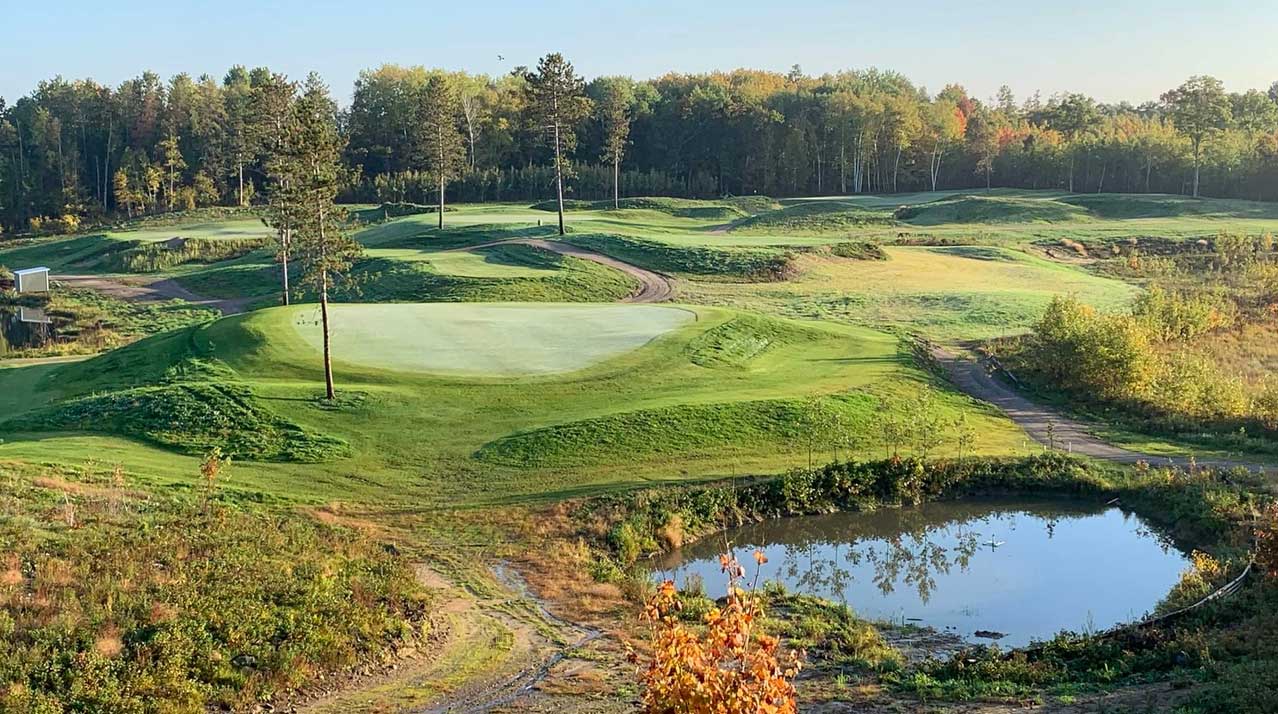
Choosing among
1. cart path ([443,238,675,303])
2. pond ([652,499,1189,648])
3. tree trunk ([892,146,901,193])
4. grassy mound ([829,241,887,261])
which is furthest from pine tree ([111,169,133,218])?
pond ([652,499,1189,648])

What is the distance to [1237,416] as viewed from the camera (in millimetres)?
34125

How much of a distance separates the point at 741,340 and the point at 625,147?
9428cm

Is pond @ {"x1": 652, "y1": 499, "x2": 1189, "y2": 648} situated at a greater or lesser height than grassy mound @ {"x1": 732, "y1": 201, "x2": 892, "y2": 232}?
lesser

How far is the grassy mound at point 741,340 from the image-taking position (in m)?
39.2

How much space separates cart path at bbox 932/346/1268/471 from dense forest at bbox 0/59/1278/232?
74.0m

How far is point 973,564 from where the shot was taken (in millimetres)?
24953

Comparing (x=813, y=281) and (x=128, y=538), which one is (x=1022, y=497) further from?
(x=813, y=281)

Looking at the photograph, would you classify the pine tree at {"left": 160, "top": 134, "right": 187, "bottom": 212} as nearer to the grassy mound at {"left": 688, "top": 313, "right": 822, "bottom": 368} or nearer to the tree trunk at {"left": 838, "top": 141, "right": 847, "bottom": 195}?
the tree trunk at {"left": 838, "top": 141, "right": 847, "bottom": 195}

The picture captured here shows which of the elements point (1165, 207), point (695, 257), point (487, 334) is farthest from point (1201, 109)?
point (487, 334)

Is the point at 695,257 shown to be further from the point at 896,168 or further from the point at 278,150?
the point at 896,168

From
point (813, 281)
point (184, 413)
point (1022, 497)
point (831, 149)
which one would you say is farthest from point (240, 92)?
point (1022, 497)

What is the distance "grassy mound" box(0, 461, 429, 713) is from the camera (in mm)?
14258

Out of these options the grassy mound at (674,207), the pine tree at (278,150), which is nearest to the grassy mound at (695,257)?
the pine tree at (278,150)

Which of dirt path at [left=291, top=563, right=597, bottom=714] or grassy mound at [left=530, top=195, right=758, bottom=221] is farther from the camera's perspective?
grassy mound at [left=530, top=195, right=758, bottom=221]
